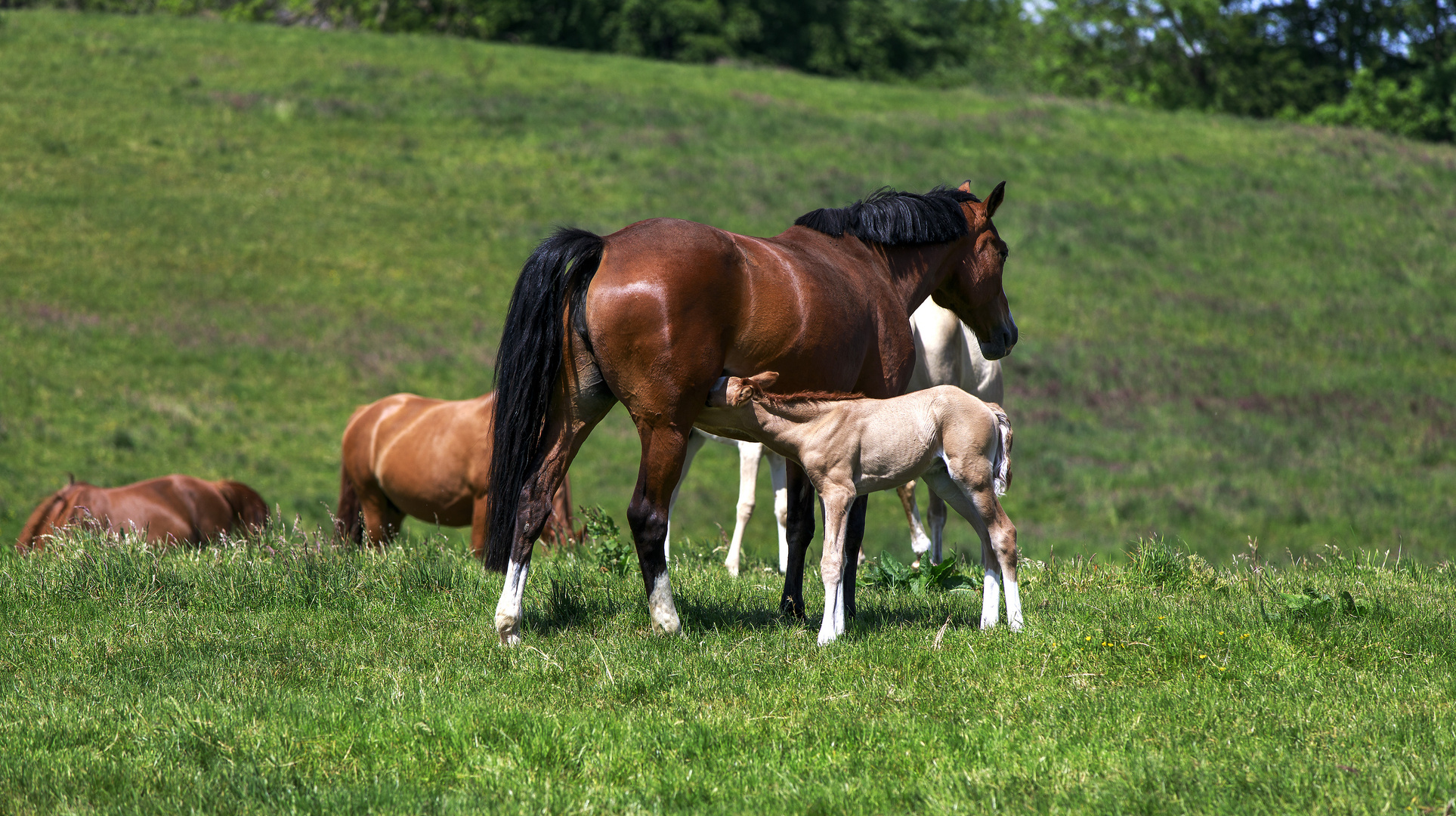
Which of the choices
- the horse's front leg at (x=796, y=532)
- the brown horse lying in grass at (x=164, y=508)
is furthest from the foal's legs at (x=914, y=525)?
the brown horse lying in grass at (x=164, y=508)

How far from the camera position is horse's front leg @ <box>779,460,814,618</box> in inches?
258

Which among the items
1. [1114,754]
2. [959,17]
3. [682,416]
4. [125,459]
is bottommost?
[125,459]

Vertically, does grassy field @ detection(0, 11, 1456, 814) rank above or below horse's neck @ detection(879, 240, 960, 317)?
below

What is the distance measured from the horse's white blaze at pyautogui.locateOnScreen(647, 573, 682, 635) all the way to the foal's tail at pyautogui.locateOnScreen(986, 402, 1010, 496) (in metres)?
1.75

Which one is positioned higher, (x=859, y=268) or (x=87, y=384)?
(x=859, y=268)

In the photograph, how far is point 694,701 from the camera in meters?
5.00

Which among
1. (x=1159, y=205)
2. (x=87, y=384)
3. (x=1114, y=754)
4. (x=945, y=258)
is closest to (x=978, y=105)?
(x=1159, y=205)

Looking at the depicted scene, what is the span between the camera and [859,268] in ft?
22.4

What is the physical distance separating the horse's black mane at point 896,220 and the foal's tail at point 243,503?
7389mm

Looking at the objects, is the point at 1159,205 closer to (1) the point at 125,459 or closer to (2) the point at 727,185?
(2) the point at 727,185

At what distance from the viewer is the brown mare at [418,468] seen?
1066 centimetres

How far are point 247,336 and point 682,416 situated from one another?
21976 mm

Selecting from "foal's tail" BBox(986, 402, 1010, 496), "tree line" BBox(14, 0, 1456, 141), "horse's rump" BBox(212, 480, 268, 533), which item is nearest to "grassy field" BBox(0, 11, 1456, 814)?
"foal's tail" BBox(986, 402, 1010, 496)

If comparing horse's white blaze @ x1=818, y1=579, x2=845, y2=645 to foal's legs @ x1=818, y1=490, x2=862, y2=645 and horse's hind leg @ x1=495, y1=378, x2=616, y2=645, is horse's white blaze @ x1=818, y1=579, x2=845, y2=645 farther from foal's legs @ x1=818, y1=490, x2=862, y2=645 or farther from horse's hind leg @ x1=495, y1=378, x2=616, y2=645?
horse's hind leg @ x1=495, y1=378, x2=616, y2=645
